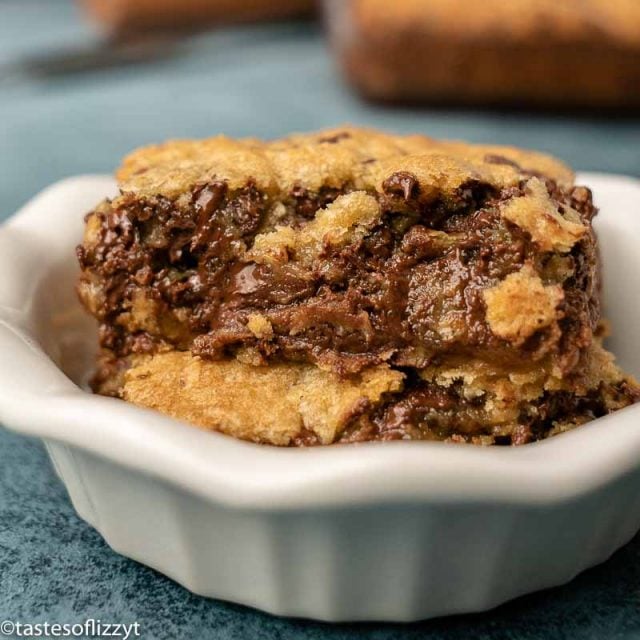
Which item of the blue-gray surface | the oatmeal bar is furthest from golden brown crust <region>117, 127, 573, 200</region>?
the oatmeal bar

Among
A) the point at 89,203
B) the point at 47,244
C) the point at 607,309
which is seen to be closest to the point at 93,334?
the point at 47,244

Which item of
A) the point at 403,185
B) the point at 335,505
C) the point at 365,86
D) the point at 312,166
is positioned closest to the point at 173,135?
the point at 365,86

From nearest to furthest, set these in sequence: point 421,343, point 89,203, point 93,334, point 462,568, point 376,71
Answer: point 462,568 → point 421,343 → point 93,334 → point 89,203 → point 376,71

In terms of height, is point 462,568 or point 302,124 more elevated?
point 462,568

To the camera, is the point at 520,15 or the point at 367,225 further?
the point at 520,15

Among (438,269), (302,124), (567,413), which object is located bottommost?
(302,124)

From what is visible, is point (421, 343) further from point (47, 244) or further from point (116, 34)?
point (116, 34)

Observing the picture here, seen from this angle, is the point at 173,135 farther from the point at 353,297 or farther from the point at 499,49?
the point at 353,297
